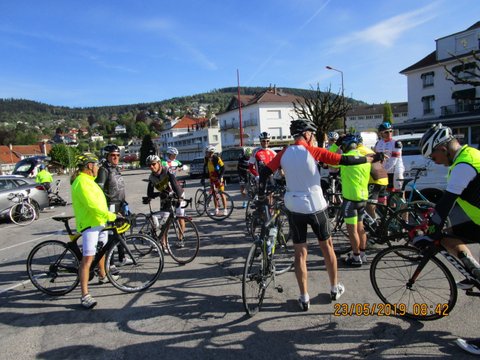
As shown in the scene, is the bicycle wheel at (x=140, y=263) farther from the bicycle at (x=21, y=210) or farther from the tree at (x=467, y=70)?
the tree at (x=467, y=70)

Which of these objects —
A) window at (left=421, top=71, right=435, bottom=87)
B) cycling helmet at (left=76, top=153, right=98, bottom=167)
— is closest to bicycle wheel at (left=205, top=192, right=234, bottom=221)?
cycling helmet at (left=76, top=153, right=98, bottom=167)

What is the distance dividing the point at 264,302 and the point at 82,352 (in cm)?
201

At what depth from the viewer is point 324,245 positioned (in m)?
3.61

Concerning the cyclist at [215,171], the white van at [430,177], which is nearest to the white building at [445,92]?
the white van at [430,177]

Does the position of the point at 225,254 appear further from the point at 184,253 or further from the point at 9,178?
the point at 9,178

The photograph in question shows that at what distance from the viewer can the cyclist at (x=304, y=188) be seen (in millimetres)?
3492

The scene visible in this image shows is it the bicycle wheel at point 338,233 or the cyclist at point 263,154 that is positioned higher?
the cyclist at point 263,154

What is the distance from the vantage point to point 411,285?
348cm

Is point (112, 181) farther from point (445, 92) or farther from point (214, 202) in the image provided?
point (445, 92)

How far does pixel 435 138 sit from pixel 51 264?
4.97 m

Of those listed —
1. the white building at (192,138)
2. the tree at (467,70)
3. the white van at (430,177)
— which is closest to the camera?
the white van at (430,177)

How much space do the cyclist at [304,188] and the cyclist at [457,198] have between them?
807 mm

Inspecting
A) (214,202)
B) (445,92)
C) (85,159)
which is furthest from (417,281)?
(445,92)

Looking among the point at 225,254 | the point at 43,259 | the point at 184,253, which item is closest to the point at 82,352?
the point at 43,259
